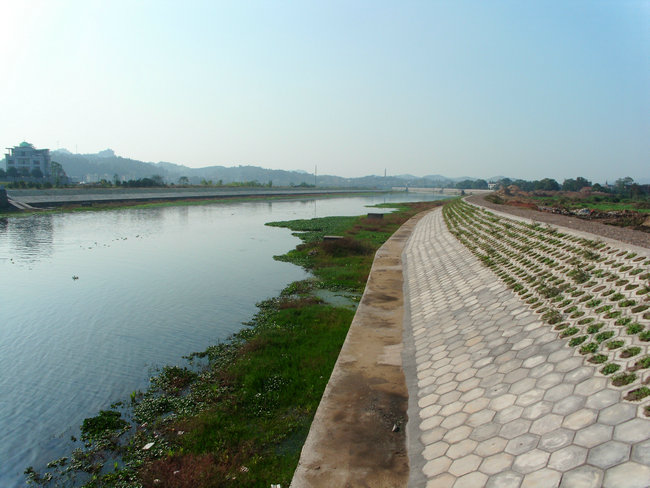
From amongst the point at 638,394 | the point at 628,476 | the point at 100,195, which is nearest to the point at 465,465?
the point at 628,476

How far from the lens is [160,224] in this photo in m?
40.1

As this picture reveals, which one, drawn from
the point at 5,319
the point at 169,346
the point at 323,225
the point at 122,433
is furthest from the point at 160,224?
the point at 122,433

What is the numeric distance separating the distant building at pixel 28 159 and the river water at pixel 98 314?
10535cm

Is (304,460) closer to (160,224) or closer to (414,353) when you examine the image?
(414,353)

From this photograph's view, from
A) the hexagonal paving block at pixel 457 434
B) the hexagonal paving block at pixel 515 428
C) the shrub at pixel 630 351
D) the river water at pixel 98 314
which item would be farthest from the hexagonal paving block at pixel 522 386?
the river water at pixel 98 314

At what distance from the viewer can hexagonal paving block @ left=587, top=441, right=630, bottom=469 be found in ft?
12.3

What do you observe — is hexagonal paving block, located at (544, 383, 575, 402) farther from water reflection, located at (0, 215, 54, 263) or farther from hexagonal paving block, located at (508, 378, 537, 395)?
water reflection, located at (0, 215, 54, 263)

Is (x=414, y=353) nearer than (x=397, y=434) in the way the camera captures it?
No

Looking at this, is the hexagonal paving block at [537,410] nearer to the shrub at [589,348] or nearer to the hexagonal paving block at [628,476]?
the shrub at [589,348]

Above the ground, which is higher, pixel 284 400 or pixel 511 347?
pixel 511 347

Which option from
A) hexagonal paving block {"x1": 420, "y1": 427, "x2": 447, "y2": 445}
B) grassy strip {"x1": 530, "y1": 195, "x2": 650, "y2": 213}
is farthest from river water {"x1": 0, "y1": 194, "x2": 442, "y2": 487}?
grassy strip {"x1": 530, "y1": 195, "x2": 650, "y2": 213}

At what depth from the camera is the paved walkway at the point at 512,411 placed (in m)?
3.96

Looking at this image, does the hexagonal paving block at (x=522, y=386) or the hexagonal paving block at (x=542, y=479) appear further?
the hexagonal paving block at (x=522, y=386)

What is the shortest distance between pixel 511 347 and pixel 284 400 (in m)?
4.17
